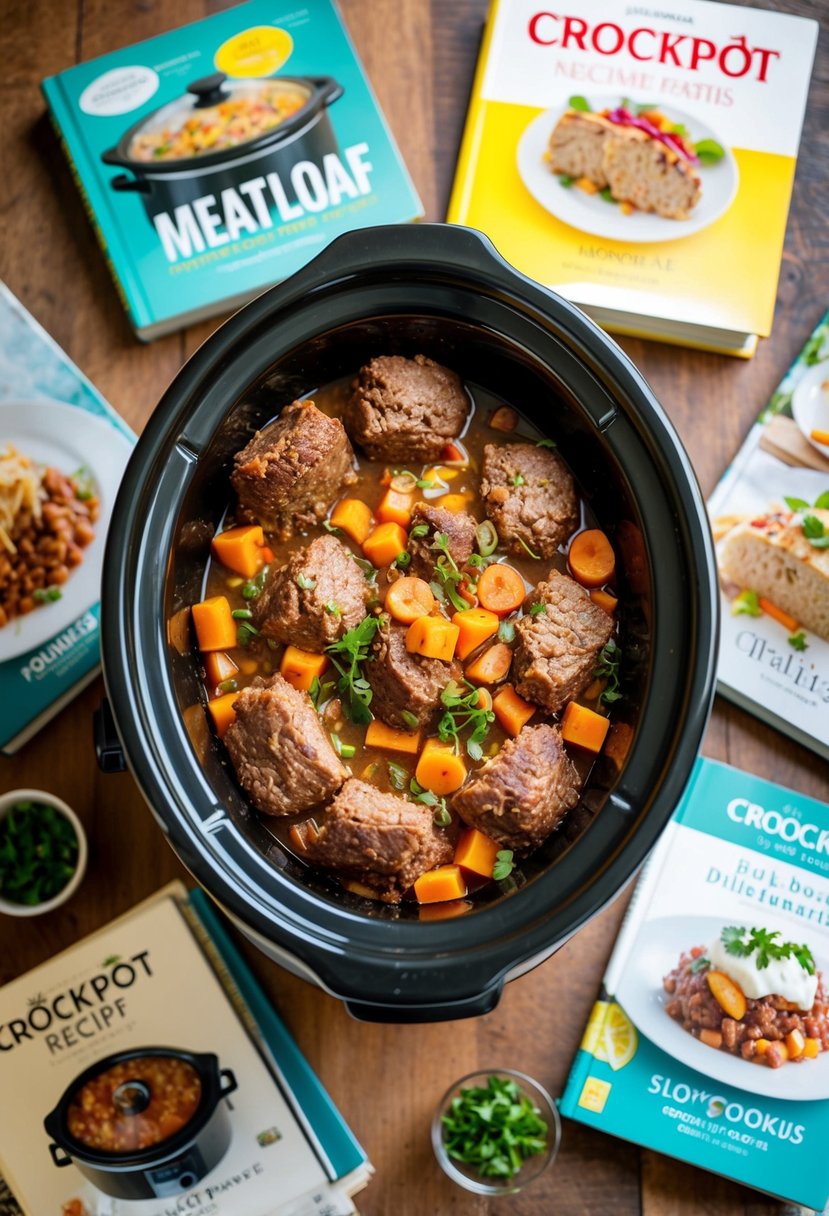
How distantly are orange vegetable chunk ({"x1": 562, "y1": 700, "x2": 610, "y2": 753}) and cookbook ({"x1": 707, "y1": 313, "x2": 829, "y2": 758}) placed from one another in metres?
0.51

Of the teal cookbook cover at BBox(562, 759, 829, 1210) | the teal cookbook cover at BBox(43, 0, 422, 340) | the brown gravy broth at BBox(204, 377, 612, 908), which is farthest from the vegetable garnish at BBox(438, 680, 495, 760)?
the teal cookbook cover at BBox(43, 0, 422, 340)

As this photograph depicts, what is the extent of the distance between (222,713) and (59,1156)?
3.41 feet

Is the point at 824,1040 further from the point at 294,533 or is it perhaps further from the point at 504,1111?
the point at 294,533

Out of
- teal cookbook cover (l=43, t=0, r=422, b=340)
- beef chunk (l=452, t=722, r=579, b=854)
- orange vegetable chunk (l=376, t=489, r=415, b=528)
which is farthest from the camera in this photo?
teal cookbook cover (l=43, t=0, r=422, b=340)

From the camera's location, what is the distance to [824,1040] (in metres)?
2.25

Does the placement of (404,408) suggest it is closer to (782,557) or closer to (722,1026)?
(782,557)

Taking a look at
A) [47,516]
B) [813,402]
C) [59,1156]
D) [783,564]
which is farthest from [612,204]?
[59,1156]

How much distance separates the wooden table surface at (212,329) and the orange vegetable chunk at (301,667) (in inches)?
22.6

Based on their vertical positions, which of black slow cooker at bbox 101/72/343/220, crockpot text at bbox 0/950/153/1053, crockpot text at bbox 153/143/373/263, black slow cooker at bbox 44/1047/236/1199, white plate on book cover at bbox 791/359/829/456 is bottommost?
black slow cooker at bbox 44/1047/236/1199

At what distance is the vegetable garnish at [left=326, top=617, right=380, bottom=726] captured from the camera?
1.99 metres

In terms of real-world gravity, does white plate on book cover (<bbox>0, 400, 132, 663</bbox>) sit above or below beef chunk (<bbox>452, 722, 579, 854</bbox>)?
above

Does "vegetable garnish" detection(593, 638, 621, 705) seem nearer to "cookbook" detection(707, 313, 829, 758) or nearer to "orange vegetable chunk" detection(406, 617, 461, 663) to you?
"orange vegetable chunk" detection(406, 617, 461, 663)

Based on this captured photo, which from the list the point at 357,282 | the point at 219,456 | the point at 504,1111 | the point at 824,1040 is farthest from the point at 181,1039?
the point at 357,282

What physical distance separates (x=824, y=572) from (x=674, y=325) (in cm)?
68
